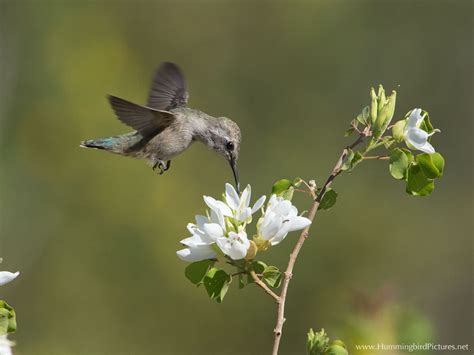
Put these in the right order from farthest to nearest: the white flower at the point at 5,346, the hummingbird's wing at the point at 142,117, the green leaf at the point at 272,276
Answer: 1. the hummingbird's wing at the point at 142,117
2. the green leaf at the point at 272,276
3. the white flower at the point at 5,346

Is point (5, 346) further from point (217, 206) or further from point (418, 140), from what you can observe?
point (418, 140)

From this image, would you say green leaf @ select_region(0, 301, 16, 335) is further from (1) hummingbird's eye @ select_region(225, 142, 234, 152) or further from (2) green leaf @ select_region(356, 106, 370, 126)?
(1) hummingbird's eye @ select_region(225, 142, 234, 152)

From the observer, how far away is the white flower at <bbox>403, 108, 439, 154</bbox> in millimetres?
1414

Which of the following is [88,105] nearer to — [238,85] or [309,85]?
[238,85]

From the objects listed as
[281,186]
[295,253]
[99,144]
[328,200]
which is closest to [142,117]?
[99,144]

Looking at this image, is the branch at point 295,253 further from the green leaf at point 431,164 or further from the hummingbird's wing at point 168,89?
the hummingbird's wing at point 168,89

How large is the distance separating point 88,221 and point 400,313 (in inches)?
161

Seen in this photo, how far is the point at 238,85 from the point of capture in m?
6.47

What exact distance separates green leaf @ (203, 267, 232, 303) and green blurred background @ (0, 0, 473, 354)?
301 centimetres

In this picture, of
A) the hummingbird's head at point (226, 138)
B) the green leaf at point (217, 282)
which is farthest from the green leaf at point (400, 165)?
the hummingbird's head at point (226, 138)

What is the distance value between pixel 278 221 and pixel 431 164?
33cm

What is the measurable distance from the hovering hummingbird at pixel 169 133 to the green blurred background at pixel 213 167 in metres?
1.94

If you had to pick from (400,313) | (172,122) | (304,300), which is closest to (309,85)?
(304,300)

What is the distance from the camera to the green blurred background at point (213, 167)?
523cm
